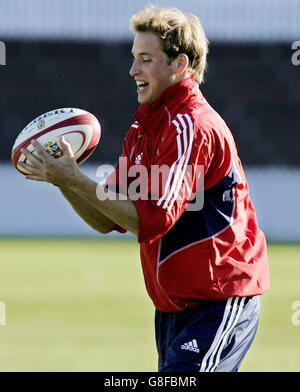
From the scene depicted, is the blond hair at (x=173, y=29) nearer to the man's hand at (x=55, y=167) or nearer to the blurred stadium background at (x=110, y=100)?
the man's hand at (x=55, y=167)

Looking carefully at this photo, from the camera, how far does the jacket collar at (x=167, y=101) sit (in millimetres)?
4176

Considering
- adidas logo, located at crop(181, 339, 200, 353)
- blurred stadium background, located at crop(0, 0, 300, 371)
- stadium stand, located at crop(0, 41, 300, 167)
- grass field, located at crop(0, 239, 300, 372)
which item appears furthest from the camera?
stadium stand, located at crop(0, 41, 300, 167)

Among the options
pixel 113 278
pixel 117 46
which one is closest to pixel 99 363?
pixel 113 278

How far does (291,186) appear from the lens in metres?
19.6

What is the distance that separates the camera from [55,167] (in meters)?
3.84

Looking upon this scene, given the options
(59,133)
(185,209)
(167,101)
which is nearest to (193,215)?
(185,209)

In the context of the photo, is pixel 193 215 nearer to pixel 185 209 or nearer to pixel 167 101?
pixel 185 209

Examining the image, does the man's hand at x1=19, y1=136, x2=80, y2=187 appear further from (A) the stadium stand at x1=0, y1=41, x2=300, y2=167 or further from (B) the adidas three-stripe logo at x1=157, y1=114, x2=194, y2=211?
(A) the stadium stand at x1=0, y1=41, x2=300, y2=167

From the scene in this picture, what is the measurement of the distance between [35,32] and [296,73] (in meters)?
6.87

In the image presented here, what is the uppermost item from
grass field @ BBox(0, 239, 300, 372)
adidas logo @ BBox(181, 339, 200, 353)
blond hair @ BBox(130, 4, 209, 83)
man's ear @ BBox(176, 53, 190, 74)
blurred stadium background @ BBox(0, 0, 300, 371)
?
blurred stadium background @ BBox(0, 0, 300, 371)

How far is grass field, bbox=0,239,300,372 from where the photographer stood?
22.0 ft

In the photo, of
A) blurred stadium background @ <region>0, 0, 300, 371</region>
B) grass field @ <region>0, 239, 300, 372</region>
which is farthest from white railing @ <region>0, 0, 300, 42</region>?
grass field @ <region>0, 239, 300, 372</region>
